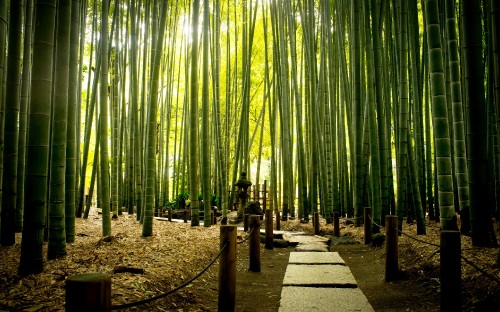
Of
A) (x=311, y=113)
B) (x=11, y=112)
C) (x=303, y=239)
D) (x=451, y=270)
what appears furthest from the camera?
(x=311, y=113)

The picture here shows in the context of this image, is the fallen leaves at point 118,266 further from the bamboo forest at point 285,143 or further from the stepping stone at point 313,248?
the stepping stone at point 313,248

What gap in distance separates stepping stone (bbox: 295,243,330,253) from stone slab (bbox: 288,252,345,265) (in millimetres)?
227

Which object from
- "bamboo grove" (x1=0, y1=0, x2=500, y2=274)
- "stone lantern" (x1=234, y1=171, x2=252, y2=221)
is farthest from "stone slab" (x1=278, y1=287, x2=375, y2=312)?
"stone lantern" (x1=234, y1=171, x2=252, y2=221)

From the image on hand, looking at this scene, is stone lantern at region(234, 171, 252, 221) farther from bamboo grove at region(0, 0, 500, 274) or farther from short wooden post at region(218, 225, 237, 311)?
short wooden post at region(218, 225, 237, 311)

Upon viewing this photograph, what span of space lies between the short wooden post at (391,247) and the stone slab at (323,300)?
45 cm

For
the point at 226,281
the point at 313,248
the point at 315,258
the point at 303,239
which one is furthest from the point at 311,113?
the point at 226,281

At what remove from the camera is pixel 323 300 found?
2373 millimetres

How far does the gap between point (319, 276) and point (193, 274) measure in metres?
1.05

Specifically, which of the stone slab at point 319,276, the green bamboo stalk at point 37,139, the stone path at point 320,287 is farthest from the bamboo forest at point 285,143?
the stone slab at point 319,276

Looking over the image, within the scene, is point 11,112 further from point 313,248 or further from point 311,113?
point 311,113

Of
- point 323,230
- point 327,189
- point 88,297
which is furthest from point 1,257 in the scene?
point 327,189

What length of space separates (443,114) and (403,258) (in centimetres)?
142

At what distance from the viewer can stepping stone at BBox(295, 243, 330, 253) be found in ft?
13.9

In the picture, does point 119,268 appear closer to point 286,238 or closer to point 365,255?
point 365,255
